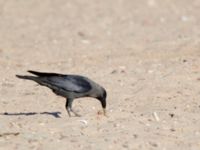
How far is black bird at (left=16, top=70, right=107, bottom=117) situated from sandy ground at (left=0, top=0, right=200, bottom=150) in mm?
216

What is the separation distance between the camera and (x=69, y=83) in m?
10.6

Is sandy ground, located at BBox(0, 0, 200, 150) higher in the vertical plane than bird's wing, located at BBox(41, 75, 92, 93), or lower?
lower

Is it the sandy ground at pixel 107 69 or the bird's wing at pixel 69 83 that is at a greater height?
the bird's wing at pixel 69 83

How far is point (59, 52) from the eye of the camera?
16625mm

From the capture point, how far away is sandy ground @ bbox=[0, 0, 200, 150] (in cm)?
952

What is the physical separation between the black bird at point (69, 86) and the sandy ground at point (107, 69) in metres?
0.22

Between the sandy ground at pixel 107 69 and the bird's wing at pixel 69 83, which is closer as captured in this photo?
the sandy ground at pixel 107 69

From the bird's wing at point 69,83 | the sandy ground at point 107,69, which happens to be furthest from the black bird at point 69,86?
the sandy ground at point 107,69

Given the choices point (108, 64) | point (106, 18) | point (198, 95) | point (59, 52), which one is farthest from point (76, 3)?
point (198, 95)

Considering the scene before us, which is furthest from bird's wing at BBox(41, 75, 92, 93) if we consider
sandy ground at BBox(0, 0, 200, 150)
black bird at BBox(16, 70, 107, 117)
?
sandy ground at BBox(0, 0, 200, 150)

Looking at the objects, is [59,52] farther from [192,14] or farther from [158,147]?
[158,147]

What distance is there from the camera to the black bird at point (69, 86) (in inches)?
415

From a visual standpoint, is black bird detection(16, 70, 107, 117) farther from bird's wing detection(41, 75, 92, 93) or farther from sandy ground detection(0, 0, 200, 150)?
sandy ground detection(0, 0, 200, 150)

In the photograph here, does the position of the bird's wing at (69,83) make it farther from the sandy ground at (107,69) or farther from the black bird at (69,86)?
the sandy ground at (107,69)
